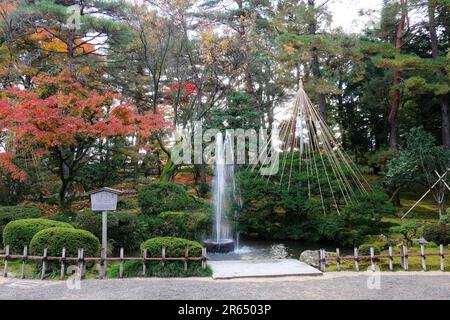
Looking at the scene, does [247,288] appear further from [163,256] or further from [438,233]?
[438,233]

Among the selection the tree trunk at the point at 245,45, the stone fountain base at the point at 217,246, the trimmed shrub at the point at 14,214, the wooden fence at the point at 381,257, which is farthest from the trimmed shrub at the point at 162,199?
the tree trunk at the point at 245,45

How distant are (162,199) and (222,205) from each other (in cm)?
202

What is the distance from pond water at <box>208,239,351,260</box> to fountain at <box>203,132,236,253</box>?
0.27 meters

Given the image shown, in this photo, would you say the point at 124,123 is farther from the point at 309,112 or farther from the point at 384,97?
the point at 384,97

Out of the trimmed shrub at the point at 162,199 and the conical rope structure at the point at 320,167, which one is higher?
the conical rope structure at the point at 320,167

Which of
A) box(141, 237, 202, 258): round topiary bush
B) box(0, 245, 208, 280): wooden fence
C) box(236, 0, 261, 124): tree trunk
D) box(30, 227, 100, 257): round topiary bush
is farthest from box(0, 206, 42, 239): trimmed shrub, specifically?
box(236, 0, 261, 124): tree trunk

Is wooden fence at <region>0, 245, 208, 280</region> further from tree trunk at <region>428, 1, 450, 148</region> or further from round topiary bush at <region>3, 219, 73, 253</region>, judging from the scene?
tree trunk at <region>428, 1, 450, 148</region>

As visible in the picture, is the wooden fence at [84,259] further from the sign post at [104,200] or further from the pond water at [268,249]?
the pond water at [268,249]

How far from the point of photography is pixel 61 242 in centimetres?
731

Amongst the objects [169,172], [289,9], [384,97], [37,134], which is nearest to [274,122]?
[384,97]

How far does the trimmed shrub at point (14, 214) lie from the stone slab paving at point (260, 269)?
17.6 feet

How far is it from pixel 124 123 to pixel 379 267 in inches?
329

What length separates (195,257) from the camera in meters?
7.48

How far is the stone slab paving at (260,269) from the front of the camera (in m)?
7.29
